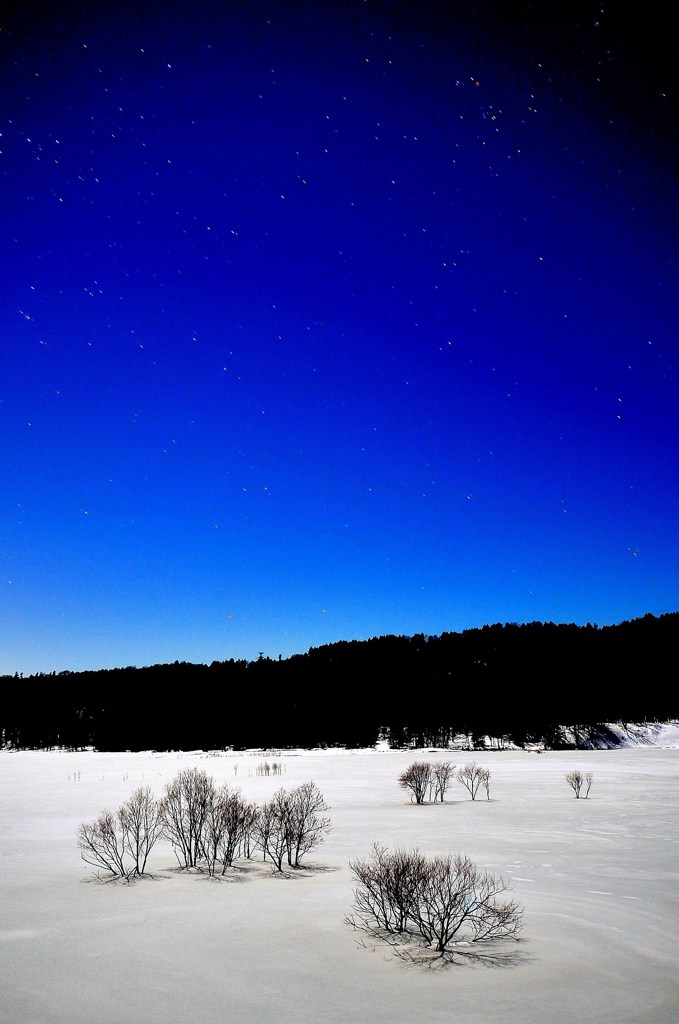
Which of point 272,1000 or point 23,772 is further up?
point 272,1000

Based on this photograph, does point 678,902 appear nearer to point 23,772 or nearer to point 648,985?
point 648,985

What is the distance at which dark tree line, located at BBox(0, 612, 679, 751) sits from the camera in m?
81.8

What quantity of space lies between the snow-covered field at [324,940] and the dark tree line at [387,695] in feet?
204

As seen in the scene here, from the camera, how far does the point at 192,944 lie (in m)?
9.55

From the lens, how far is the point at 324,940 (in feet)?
31.9

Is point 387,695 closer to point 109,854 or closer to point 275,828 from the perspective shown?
point 275,828

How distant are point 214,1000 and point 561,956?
512cm

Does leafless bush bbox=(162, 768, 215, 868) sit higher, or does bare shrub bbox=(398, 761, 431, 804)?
leafless bush bbox=(162, 768, 215, 868)

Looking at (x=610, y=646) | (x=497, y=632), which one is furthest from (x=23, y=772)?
(x=610, y=646)

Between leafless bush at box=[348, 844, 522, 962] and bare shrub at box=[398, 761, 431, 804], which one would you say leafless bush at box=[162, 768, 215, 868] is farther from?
bare shrub at box=[398, 761, 431, 804]

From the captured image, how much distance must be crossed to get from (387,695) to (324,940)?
8643cm

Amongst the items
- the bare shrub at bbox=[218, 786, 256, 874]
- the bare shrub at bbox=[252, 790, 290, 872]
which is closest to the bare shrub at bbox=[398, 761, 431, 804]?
the bare shrub at bbox=[252, 790, 290, 872]

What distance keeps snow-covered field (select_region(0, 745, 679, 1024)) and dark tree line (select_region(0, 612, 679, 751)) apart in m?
62.2

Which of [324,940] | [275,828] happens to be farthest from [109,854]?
[324,940]
